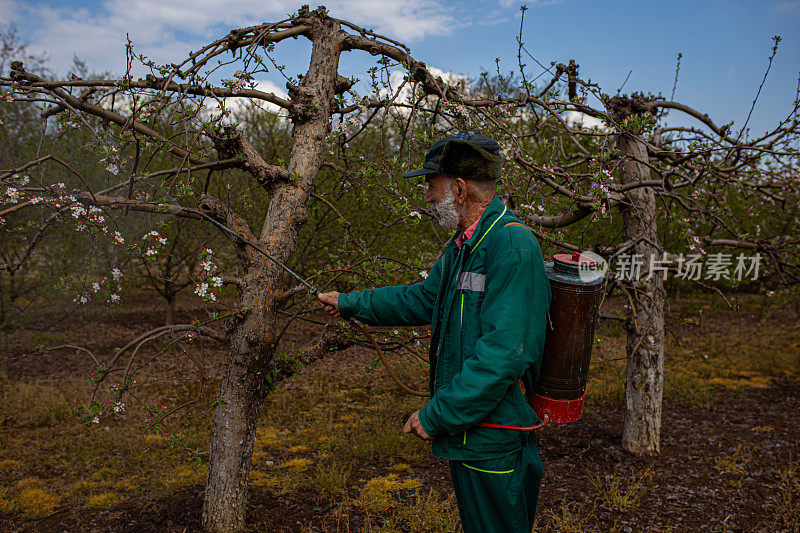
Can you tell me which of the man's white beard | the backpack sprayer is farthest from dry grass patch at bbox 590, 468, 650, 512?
the man's white beard

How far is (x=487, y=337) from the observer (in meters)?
2.07

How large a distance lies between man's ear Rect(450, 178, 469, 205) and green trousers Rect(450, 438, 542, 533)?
1.19 metres

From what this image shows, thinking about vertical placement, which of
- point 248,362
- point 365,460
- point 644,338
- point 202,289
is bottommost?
point 365,460

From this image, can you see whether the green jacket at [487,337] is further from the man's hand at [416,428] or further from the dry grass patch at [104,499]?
the dry grass patch at [104,499]

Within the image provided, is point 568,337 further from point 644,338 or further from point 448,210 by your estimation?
point 644,338

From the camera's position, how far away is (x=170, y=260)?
448 inches

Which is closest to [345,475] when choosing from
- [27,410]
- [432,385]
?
[432,385]

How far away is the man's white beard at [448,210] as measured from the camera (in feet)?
8.02

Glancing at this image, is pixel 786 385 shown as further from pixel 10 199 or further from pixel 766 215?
pixel 10 199

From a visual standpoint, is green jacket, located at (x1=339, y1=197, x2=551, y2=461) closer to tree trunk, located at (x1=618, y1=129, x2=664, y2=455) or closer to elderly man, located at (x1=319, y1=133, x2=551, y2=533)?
elderly man, located at (x1=319, y1=133, x2=551, y2=533)

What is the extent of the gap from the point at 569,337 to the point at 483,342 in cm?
57

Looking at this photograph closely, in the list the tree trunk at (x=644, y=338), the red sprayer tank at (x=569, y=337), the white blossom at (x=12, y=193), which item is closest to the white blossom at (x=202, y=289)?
the white blossom at (x=12, y=193)

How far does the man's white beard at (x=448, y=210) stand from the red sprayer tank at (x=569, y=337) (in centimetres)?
55

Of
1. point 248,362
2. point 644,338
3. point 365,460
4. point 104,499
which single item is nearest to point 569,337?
point 248,362
